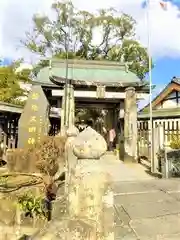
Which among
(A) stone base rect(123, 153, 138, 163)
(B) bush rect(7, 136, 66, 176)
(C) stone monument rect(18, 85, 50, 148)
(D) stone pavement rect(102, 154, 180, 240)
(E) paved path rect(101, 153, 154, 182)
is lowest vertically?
(E) paved path rect(101, 153, 154, 182)

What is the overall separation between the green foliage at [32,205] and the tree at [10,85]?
1767 centimetres

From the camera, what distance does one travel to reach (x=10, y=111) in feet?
47.9

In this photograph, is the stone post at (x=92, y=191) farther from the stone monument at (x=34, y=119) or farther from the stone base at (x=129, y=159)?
the stone base at (x=129, y=159)

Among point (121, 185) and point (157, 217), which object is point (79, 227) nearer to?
point (157, 217)

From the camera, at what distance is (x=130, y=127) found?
1592 centimetres

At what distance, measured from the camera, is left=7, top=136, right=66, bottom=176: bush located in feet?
29.5

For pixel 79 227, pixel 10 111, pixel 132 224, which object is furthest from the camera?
pixel 10 111

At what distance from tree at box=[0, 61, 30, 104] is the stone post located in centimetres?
2056

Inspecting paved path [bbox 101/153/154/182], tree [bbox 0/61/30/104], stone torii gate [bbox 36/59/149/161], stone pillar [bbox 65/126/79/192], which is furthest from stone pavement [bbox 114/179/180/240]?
tree [bbox 0/61/30/104]

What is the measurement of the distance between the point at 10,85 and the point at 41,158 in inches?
613

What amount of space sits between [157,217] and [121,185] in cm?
292

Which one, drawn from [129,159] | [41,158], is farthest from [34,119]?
[41,158]

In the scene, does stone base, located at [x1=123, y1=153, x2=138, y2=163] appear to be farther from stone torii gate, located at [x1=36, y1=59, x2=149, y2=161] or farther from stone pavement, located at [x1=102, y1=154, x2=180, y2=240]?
stone pavement, located at [x1=102, y1=154, x2=180, y2=240]

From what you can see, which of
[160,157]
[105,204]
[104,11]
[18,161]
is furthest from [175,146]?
[104,11]
